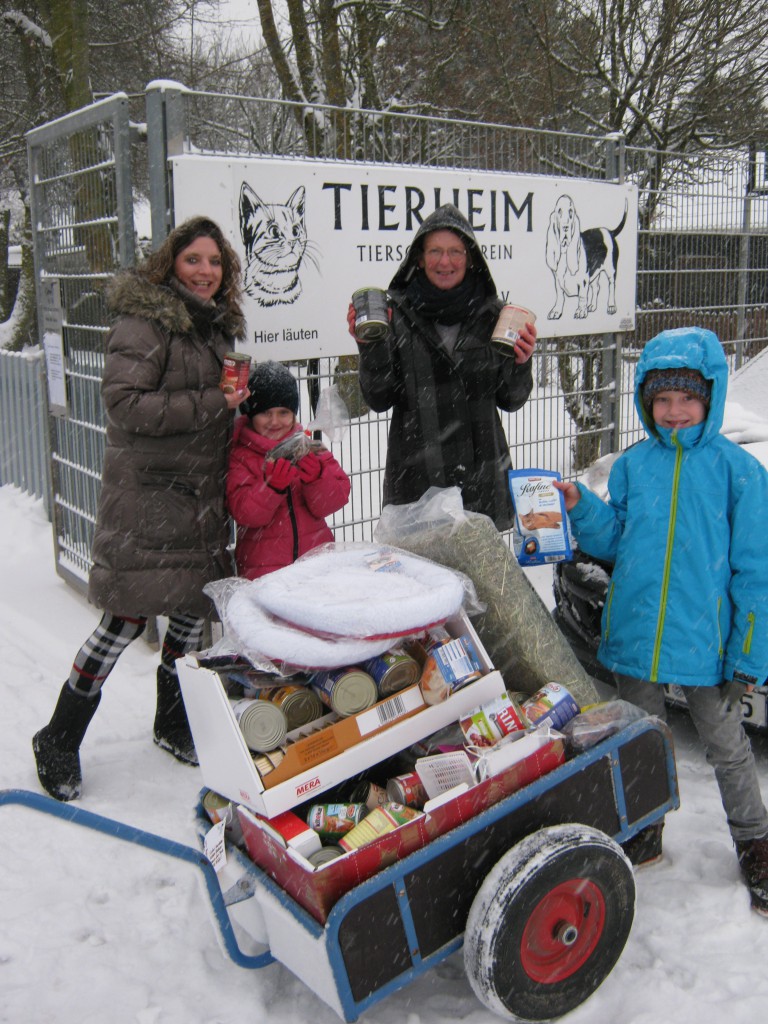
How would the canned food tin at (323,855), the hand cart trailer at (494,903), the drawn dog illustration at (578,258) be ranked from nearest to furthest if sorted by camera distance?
1. the hand cart trailer at (494,903)
2. the canned food tin at (323,855)
3. the drawn dog illustration at (578,258)

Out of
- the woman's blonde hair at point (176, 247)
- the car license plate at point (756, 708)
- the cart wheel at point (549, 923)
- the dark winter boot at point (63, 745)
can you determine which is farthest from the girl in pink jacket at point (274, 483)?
the car license plate at point (756, 708)

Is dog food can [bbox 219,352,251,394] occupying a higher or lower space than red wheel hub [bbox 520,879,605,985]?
higher

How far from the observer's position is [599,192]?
5.77 meters

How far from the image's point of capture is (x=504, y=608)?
2.70 meters

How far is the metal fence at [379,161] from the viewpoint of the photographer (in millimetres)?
4195

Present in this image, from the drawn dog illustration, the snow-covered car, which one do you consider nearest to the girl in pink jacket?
the snow-covered car

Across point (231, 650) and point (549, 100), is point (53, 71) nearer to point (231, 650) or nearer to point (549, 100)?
point (549, 100)

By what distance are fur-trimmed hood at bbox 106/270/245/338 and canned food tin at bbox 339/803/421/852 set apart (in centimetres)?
186

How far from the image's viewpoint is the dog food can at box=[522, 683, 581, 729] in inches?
97.6

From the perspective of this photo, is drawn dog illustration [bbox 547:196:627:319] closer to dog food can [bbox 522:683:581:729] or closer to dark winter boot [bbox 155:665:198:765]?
dark winter boot [bbox 155:665:198:765]

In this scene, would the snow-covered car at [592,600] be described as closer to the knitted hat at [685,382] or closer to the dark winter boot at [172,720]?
the knitted hat at [685,382]

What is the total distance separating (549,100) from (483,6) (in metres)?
1.67

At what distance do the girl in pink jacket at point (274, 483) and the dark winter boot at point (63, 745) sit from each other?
83 cm

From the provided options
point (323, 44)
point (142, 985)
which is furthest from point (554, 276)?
point (323, 44)
